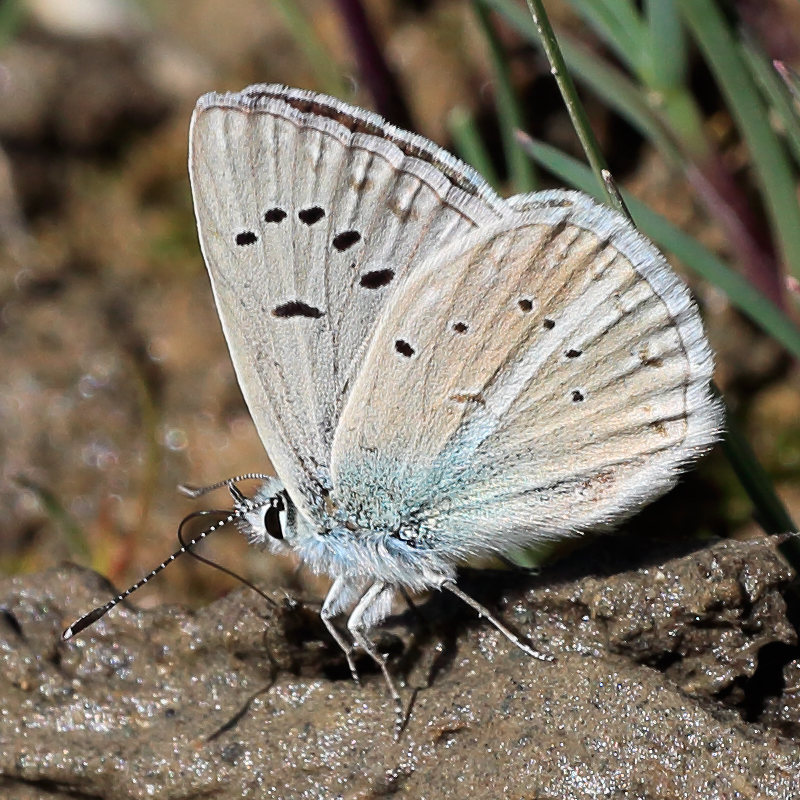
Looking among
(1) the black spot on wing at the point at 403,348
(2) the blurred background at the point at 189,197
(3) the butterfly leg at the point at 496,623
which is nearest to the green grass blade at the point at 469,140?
(2) the blurred background at the point at 189,197

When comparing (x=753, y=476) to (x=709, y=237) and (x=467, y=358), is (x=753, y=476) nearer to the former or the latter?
(x=467, y=358)

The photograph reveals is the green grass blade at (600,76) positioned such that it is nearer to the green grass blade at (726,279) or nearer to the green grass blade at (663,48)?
the green grass blade at (663,48)

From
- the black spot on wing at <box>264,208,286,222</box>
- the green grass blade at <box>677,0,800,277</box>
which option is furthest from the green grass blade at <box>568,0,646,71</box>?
the black spot on wing at <box>264,208,286,222</box>

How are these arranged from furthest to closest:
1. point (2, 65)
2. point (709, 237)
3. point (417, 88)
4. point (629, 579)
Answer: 1. point (2, 65)
2. point (417, 88)
3. point (709, 237)
4. point (629, 579)

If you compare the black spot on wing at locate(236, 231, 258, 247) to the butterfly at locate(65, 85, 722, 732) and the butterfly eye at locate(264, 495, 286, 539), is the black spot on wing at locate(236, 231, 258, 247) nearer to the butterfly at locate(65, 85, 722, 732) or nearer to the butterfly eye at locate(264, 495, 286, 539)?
the butterfly at locate(65, 85, 722, 732)

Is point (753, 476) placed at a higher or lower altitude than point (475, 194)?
lower

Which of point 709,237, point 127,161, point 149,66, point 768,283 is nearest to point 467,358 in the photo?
point 768,283

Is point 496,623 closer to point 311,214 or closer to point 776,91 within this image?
point 311,214

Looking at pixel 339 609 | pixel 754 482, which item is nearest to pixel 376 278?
pixel 339 609
